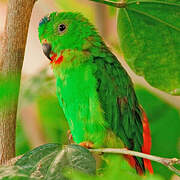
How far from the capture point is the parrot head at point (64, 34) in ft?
3.25

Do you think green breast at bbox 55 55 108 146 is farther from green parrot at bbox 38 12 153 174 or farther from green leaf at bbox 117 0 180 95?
green leaf at bbox 117 0 180 95

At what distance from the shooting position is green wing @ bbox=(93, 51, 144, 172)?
92 centimetres

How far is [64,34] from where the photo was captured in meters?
0.99

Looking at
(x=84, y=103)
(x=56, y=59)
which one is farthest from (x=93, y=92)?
(x=56, y=59)

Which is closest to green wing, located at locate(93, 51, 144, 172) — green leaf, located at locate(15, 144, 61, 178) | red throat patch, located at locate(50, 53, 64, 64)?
red throat patch, located at locate(50, 53, 64, 64)

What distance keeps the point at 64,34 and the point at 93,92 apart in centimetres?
20

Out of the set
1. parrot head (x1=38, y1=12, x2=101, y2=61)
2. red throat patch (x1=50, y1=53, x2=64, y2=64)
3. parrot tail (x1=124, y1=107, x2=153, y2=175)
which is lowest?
parrot tail (x1=124, y1=107, x2=153, y2=175)

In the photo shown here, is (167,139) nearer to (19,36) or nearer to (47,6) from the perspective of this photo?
(19,36)

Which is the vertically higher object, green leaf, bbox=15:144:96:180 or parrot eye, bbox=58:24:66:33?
parrot eye, bbox=58:24:66:33

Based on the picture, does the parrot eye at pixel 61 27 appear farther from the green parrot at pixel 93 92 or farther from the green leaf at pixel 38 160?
the green leaf at pixel 38 160

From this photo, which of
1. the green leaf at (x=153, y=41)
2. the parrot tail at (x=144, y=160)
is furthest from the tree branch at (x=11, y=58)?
the parrot tail at (x=144, y=160)

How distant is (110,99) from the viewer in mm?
922

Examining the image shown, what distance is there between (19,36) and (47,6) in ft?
6.06

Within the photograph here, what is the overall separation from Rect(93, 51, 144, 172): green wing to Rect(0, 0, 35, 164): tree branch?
0.34 meters
